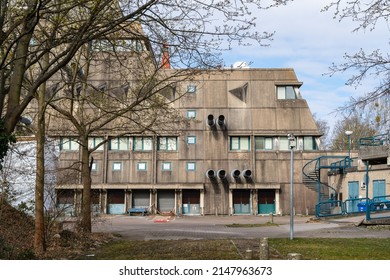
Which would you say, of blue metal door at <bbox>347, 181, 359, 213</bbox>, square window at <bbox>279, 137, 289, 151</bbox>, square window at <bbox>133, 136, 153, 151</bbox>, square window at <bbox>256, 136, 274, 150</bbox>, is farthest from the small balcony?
square window at <bbox>133, 136, 153, 151</bbox>

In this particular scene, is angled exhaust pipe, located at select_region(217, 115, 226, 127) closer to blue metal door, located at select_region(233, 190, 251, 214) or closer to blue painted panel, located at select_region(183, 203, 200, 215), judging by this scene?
blue metal door, located at select_region(233, 190, 251, 214)

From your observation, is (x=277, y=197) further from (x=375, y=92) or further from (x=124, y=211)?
(x=375, y=92)

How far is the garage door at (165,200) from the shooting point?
1724 inches

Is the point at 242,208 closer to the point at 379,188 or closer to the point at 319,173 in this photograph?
the point at 319,173

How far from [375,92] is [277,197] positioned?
3382cm

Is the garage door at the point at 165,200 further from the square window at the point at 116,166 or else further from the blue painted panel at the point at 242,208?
the blue painted panel at the point at 242,208

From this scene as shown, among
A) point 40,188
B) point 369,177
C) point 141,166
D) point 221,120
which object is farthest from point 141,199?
point 40,188

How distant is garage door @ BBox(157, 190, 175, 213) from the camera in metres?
43.8

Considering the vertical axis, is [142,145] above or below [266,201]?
above

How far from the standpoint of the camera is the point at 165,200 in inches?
1727

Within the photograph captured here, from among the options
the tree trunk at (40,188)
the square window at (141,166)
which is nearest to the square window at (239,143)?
the square window at (141,166)

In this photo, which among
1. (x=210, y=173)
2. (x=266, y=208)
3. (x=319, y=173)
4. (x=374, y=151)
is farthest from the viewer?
(x=266, y=208)

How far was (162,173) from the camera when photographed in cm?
4378

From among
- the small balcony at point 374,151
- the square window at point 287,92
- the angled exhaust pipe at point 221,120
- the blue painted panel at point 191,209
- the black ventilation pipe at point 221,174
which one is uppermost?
the square window at point 287,92
